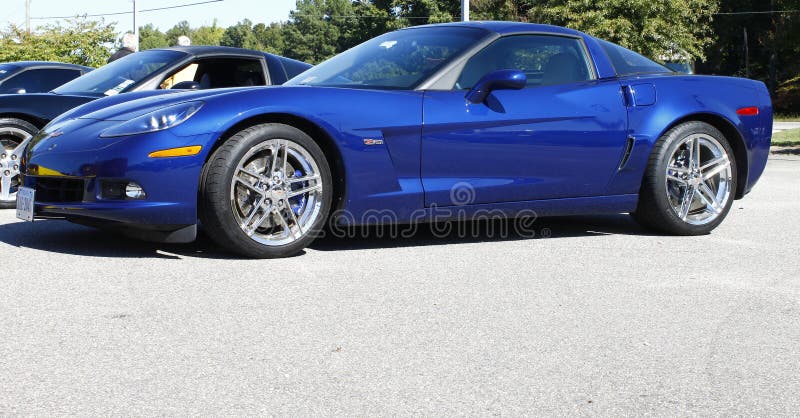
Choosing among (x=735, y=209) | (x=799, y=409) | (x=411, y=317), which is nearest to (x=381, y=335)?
(x=411, y=317)

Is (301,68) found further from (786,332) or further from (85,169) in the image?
(786,332)

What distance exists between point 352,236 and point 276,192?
1.12m

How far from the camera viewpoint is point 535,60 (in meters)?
6.02

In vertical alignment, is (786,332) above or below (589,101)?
below

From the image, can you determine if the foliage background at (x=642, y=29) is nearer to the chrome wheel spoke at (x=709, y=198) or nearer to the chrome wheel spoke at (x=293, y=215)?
the chrome wheel spoke at (x=709, y=198)

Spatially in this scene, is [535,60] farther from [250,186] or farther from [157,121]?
[157,121]

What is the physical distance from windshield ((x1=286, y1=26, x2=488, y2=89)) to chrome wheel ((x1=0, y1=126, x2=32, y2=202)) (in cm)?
255

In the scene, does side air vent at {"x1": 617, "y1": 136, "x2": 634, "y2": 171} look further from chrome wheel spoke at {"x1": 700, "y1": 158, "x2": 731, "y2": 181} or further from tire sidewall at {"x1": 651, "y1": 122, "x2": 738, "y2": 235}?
chrome wheel spoke at {"x1": 700, "y1": 158, "x2": 731, "y2": 181}

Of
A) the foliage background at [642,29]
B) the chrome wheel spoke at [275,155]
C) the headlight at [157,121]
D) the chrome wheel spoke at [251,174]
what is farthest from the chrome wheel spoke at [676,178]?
the foliage background at [642,29]

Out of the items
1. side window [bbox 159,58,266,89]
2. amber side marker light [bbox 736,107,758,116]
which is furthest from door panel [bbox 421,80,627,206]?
side window [bbox 159,58,266,89]

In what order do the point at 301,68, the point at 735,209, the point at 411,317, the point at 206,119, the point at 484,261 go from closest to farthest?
the point at 411,317 → the point at 206,119 → the point at 484,261 → the point at 735,209 → the point at 301,68

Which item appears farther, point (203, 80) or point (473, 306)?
point (203, 80)

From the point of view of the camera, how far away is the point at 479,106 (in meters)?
5.60

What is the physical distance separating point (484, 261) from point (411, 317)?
1402mm
